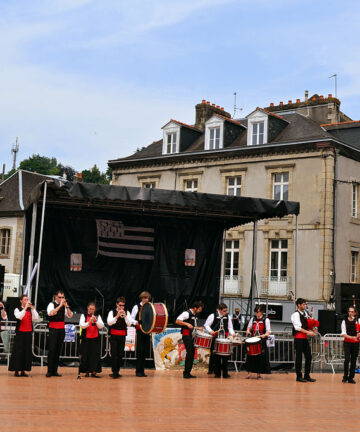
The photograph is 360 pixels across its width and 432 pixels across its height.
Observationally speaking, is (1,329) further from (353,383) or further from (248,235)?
(248,235)

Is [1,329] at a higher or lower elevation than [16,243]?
lower

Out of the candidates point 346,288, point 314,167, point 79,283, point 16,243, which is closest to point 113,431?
point 79,283

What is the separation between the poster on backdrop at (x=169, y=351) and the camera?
14992mm

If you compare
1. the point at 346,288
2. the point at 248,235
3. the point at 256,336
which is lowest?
the point at 256,336

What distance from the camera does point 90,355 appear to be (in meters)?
13.2

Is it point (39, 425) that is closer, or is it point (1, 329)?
point (39, 425)

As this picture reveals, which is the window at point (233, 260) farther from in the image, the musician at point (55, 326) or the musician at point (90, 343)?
the musician at point (55, 326)

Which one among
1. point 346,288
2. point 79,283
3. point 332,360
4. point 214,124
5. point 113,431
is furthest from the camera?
point 214,124

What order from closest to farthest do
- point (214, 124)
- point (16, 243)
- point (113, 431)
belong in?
point (113, 431)
point (214, 124)
point (16, 243)

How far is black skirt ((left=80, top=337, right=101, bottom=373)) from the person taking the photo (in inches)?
515

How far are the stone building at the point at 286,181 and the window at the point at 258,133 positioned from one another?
5 centimetres

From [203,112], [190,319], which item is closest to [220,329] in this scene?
[190,319]

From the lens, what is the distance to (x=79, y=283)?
19.1 m

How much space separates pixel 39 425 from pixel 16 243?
33.3m
